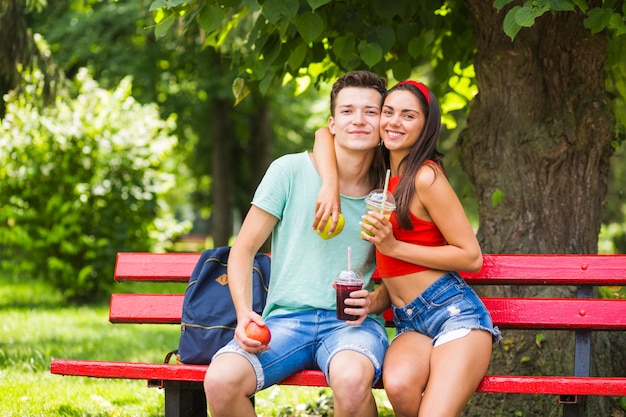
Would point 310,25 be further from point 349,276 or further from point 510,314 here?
point 510,314

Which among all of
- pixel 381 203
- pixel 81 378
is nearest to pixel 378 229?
pixel 381 203

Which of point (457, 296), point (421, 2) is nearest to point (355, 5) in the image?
point (421, 2)

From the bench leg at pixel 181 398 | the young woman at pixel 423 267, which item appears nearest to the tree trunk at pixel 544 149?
the young woman at pixel 423 267

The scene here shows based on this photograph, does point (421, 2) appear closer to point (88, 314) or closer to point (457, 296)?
point (457, 296)

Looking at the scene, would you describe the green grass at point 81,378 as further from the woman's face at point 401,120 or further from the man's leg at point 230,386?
the woman's face at point 401,120

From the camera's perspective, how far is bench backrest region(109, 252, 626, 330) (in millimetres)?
3904

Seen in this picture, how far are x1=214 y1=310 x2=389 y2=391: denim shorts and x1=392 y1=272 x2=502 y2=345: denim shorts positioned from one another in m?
0.17

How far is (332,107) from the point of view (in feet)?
12.5

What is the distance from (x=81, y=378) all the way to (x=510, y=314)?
3.28 meters

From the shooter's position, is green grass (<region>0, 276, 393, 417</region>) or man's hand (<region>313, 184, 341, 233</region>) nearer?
man's hand (<region>313, 184, 341, 233</region>)

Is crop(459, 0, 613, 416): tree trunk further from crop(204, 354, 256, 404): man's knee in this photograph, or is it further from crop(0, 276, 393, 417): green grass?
crop(204, 354, 256, 404): man's knee

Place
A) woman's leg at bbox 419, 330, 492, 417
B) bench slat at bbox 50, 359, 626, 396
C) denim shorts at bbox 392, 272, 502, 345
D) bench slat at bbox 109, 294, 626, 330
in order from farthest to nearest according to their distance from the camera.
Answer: bench slat at bbox 109, 294, 626, 330
denim shorts at bbox 392, 272, 502, 345
bench slat at bbox 50, 359, 626, 396
woman's leg at bbox 419, 330, 492, 417

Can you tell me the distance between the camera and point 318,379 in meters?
3.53

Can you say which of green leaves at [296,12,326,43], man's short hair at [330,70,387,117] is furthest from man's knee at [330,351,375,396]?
green leaves at [296,12,326,43]
